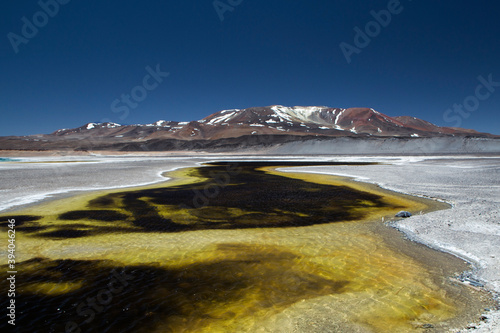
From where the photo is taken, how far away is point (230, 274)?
7180mm

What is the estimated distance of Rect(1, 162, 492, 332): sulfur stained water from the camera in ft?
17.2

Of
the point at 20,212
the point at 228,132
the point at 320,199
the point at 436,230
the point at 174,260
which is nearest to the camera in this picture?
the point at 174,260

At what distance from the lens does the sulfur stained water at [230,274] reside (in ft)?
17.2

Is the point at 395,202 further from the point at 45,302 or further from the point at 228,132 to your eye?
the point at 228,132

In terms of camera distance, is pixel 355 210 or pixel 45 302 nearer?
pixel 45 302

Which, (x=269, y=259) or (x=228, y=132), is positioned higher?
(x=228, y=132)

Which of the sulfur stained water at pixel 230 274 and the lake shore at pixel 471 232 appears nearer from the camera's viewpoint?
the sulfur stained water at pixel 230 274

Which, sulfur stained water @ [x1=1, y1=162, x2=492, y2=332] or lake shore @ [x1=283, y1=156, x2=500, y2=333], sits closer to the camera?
sulfur stained water @ [x1=1, y1=162, x2=492, y2=332]

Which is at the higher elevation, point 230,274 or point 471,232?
point 471,232

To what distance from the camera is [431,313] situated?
5.37m

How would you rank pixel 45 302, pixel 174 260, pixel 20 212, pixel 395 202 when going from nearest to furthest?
pixel 45 302, pixel 174 260, pixel 20 212, pixel 395 202

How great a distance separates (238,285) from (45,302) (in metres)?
3.86

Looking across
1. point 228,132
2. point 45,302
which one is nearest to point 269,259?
point 45,302

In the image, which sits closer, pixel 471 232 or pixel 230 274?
pixel 230 274
